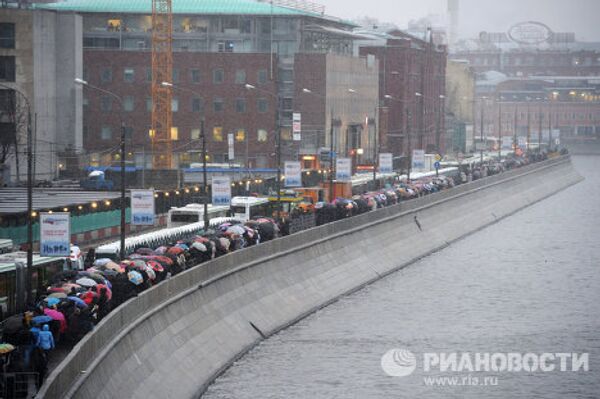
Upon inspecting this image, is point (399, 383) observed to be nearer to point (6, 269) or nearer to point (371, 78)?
point (6, 269)

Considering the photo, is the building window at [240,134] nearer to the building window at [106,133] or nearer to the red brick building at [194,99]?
the red brick building at [194,99]

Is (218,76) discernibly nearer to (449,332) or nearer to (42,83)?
(42,83)

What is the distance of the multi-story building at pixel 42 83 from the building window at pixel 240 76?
16175mm

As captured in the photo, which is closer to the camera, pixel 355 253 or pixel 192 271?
pixel 192 271

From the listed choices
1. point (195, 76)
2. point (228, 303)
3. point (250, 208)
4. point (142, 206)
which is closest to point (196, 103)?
point (195, 76)

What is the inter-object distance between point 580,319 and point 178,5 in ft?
323

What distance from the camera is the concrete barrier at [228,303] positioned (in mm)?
36250

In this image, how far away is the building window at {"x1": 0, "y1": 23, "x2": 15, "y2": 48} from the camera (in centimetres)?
12850

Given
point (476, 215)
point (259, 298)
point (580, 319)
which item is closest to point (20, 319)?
point (259, 298)

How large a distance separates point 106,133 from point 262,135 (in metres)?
15.8

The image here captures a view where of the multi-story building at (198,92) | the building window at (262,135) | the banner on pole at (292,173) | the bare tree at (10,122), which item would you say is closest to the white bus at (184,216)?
the banner on pole at (292,173)

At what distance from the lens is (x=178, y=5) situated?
511 ft

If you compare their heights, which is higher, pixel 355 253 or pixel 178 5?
pixel 178 5

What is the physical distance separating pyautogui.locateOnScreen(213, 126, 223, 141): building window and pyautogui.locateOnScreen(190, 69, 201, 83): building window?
515 centimetres
